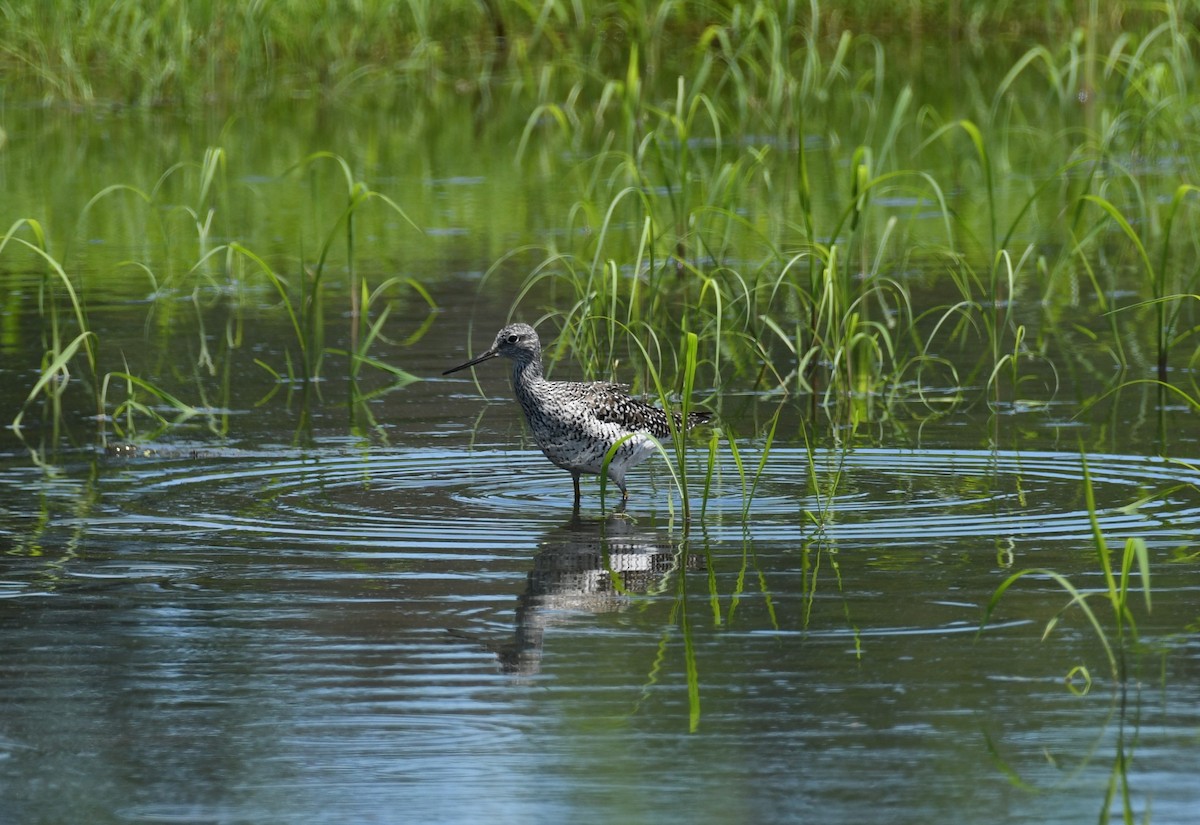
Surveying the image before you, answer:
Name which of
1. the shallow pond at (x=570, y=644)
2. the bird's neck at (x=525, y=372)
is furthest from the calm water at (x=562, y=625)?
the bird's neck at (x=525, y=372)

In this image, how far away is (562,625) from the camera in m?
6.54

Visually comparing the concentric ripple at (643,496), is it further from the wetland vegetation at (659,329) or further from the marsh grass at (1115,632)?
the marsh grass at (1115,632)

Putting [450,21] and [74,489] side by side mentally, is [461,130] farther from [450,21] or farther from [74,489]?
[74,489]

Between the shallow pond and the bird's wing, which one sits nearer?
the shallow pond

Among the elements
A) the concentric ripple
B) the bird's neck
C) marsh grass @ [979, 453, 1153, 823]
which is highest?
the bird's neck

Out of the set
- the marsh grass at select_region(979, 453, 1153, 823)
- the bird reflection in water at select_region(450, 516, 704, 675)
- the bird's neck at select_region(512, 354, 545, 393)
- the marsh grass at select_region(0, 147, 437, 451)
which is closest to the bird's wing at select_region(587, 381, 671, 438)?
the bird's neck at select_region(512, 354, 545, 393)

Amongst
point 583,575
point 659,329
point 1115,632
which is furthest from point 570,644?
point 659,329

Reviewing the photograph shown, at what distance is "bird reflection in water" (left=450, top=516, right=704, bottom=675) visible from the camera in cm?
635

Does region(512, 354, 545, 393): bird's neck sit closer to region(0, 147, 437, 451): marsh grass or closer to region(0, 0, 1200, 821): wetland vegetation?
region(0, 0, 1200, 821): wetland vegetation

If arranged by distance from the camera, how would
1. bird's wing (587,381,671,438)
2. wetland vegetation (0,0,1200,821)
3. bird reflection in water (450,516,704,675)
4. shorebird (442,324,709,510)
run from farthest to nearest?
bird's wing (587,381,671,438)
shorebird (442,324,709,510)
wetland vegetation (0,0,1200,821)
bird reflection in water (450,516,704,675)

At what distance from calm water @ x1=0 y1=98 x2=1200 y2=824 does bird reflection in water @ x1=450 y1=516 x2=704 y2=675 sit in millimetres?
22

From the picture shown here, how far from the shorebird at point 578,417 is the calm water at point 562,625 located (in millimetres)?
216

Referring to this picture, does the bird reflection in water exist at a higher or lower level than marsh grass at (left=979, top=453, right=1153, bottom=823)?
lower

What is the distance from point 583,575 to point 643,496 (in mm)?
1599
